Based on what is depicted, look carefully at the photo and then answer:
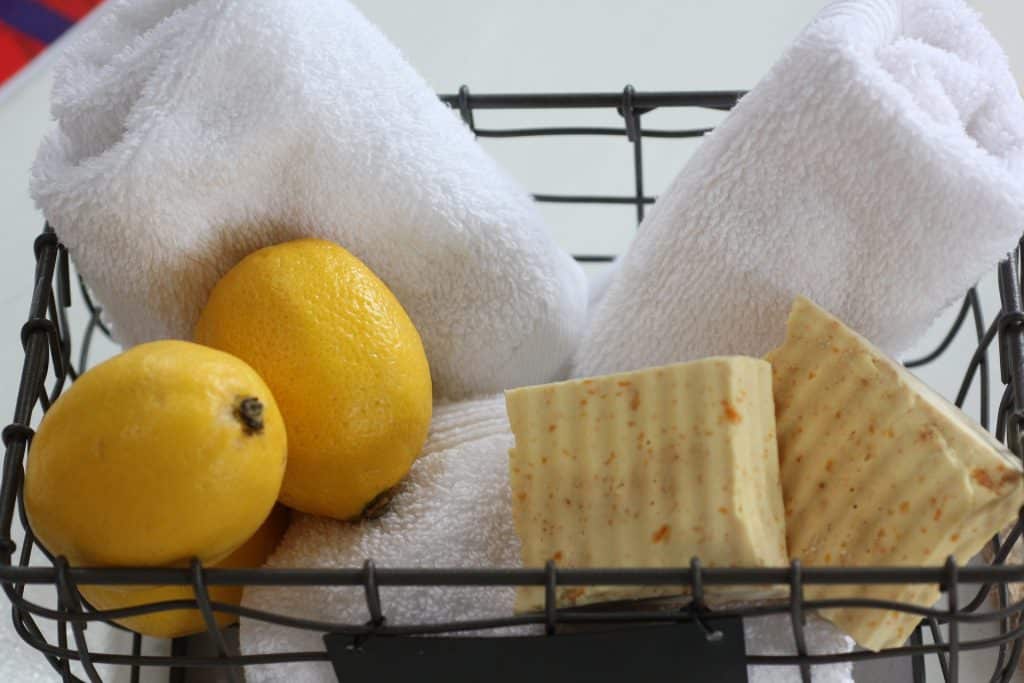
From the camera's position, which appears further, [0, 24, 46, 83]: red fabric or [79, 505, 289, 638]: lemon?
[0, 24, 46, 83]: red fabric

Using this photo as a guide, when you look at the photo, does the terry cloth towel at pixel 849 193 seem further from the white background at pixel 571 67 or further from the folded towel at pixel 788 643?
the white background at pixel 571 67

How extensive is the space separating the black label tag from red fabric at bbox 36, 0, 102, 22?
49 centimetres

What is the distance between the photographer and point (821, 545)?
0.99 feet

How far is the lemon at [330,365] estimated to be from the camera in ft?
1.03

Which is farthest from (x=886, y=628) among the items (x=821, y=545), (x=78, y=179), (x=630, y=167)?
(x=630, y=167)

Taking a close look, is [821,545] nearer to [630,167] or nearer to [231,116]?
[231,116]

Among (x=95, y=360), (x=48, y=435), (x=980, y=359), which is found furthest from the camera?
(x=95, y=360)

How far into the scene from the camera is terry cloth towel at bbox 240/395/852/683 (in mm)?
317

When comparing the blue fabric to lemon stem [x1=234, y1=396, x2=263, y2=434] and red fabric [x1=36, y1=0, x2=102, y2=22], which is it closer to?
red fabric [x1=36, y1=0, x2=102, y2=22]

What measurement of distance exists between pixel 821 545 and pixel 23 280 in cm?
42

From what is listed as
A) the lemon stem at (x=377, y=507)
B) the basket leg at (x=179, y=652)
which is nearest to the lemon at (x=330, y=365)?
the lemon stem at (x=377, y=507)

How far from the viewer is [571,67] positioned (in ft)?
2.21

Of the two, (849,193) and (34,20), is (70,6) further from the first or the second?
(849,193)

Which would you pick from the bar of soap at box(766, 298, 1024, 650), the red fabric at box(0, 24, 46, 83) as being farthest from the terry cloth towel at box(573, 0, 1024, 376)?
the red fabric at box(0, 24, 46, 83)
